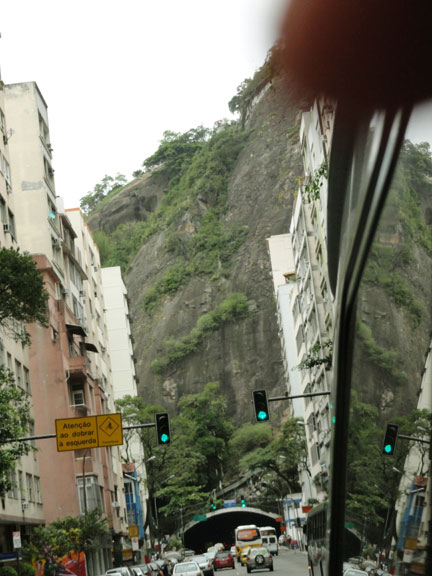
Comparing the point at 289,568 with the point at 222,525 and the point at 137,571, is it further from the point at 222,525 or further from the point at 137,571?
the point at 222,525

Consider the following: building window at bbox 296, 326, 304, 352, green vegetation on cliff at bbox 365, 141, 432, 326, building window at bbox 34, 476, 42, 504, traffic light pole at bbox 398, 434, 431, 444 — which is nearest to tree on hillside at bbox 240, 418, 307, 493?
building window at bbox 296, 326, 304, 352

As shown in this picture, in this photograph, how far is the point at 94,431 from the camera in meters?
27.8

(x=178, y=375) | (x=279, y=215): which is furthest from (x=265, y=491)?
(x=279, y=215)

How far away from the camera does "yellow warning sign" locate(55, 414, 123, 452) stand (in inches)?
1079

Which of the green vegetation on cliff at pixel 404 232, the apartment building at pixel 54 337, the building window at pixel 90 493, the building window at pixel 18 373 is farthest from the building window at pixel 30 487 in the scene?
the green vegetation on cliff at pixel 404 232

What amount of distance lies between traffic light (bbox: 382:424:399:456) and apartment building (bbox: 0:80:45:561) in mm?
31896

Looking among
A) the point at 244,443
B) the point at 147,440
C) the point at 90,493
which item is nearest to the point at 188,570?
the point at 90,493

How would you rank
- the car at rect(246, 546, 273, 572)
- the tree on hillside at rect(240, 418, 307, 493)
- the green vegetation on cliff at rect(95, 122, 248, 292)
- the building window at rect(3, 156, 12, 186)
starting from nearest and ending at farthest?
the building window at rect(3, 156, 12, 186) < the car at rect(246, 546, 273, 572) < the tree on hillside at rect(240, 418, 307, 493) < the green vegetation on cliff at rect(95, 122, 248, 292)

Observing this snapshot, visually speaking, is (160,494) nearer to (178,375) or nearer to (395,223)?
(178,375)

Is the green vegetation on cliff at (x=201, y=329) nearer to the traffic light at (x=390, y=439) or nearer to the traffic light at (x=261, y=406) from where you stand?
the traffic light at (x=261, y=406)

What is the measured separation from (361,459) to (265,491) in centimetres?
12215

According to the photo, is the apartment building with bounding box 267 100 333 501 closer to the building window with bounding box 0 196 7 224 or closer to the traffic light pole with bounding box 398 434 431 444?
the building window with bounding box 0 196 7 224

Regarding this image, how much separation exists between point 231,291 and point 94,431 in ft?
420

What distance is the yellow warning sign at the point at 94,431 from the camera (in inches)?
1079
